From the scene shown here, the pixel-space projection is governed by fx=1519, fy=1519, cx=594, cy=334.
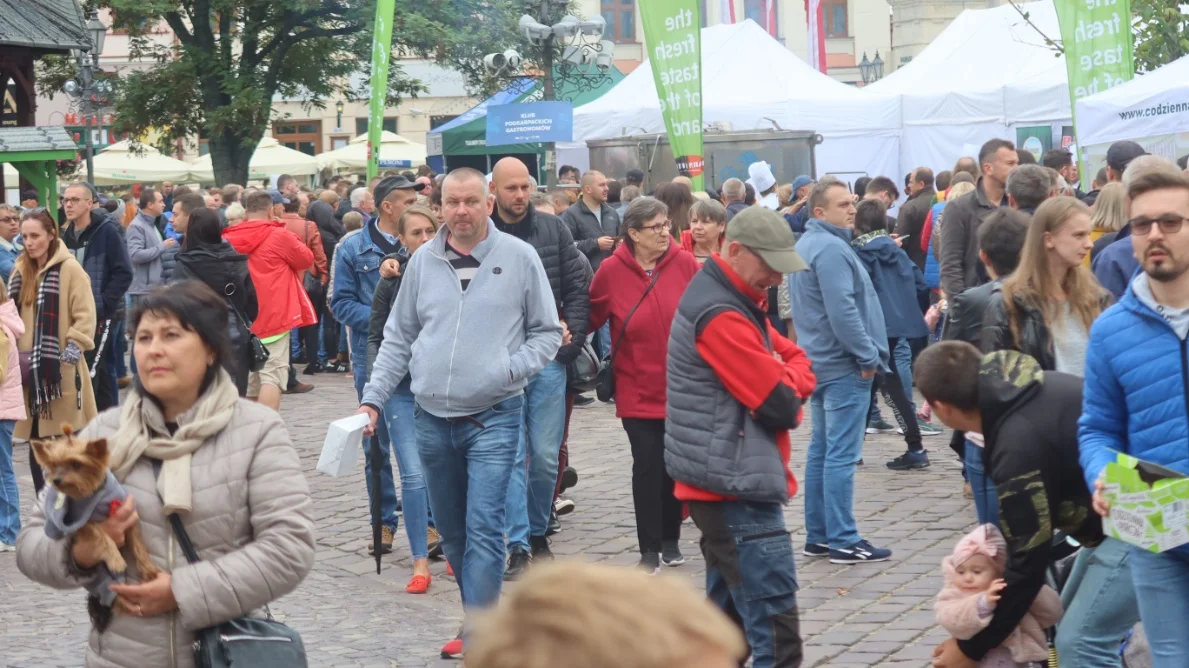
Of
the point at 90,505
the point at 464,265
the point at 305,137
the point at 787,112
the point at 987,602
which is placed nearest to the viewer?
the point at 90,505

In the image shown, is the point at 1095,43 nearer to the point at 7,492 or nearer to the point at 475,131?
the point at 7,492

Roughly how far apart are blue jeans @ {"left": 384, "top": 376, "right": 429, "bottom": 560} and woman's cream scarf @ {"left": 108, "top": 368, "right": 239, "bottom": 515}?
Result: 395cm

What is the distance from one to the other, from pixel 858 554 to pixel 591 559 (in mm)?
1374

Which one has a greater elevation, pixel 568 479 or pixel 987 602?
pixel 987 602

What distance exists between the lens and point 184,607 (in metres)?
3.36

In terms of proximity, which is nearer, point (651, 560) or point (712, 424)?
point (712, 424)

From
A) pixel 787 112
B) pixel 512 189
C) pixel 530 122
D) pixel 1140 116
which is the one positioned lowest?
pixel 512 189

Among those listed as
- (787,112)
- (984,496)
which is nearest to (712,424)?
(984,496)

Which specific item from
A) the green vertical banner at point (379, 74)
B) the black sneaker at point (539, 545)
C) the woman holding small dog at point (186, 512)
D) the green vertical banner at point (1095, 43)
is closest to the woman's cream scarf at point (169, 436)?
the woman holding small dog at point (186, 512)

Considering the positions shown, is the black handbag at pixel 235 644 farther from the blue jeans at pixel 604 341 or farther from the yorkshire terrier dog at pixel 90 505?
the blue jeans at pixel 604 341

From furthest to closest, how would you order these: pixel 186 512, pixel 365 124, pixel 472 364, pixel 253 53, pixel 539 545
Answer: pixel 365 124 → pixel 253 53 → pixel 539 545 → pixel 472 364 → pixel 186 512

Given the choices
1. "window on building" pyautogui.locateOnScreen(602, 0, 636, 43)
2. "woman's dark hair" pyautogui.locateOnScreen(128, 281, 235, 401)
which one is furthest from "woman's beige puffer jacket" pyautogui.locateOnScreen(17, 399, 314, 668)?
"window on building" pyautogui.locateOnScreen(602, 0, 636, 43)

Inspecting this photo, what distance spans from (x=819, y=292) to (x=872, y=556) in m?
1.39

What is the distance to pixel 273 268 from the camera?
11719mm
